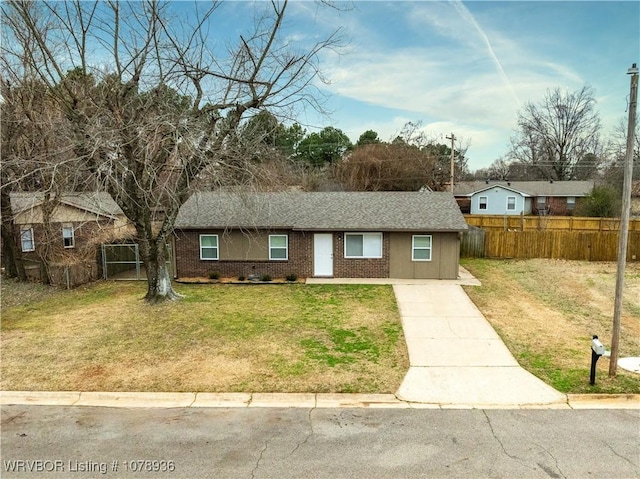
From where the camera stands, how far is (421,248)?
1680cm

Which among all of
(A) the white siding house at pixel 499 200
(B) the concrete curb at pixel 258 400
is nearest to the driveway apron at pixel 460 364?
(B) the concrete curb at pixel 258 400

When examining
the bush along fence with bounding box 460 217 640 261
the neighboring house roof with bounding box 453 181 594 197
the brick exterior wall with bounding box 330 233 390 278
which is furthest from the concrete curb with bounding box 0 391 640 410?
the neighboring house roof with bounding box 453 181 594 197

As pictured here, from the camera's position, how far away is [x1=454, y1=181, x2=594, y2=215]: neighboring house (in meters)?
41.2

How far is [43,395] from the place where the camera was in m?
7.19

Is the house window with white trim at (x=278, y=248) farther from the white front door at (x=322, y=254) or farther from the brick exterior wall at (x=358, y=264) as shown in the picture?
the brick exterior wall at (x=358, y=264)

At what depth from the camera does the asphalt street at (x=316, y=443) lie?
4992 mm

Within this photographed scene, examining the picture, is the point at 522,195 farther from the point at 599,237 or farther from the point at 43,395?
the point at 43,395

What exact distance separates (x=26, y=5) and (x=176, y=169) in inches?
229

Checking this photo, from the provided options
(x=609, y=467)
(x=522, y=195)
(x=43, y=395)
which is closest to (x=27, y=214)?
(x=43, y=395)

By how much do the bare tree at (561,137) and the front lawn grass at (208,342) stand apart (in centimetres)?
4524

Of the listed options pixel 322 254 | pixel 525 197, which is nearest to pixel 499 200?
pixel 525 197

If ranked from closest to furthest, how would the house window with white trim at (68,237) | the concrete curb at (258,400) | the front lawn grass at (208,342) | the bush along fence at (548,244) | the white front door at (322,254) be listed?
the concrete curb at (258,400) → the front lawn grass at (208,342) → the white front door at (322,254) → the house window with white trim at (68,237) → the bush along fence at (548,244)

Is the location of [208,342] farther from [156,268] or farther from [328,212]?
[328,212]

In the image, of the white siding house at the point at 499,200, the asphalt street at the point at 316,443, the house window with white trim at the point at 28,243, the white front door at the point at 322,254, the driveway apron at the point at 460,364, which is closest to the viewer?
the asphalt street at the point at 316,443
